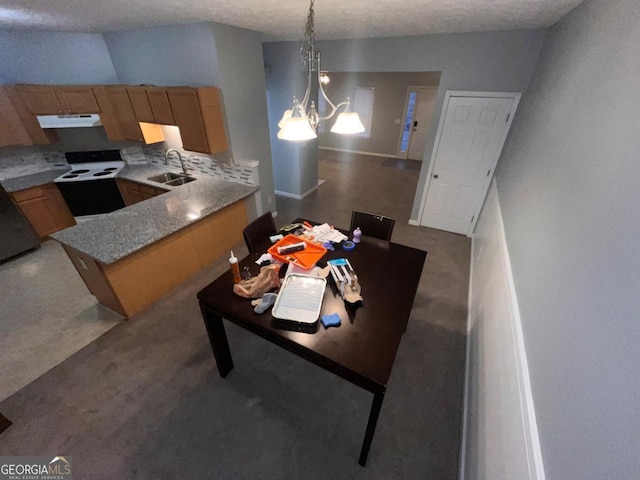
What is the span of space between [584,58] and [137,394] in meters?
3.71

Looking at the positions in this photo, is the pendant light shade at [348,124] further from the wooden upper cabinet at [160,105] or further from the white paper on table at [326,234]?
the wooden upper cabinet at [160,105]

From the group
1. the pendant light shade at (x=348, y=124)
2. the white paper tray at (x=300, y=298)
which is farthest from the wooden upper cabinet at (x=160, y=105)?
the white paper tray at (x=300, y=298)

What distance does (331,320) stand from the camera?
147cm

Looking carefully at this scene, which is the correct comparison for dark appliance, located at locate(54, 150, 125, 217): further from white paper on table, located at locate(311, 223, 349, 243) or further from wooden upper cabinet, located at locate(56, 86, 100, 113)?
white paper on table, located at locate(311, 223, 349, 243)

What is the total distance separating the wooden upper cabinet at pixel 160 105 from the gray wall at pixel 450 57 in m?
2.07

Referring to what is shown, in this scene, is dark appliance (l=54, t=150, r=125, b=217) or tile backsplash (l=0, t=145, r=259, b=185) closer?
tile backsplash (l=0, t=145, r=259, b=185)

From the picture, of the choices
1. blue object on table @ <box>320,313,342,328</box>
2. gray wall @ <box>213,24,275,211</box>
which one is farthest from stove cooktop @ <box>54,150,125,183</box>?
blue object on table @ <box>320,313,342,328</box>

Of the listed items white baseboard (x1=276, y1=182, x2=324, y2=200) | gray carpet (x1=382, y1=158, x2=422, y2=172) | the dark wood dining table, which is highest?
the dark wood dining table

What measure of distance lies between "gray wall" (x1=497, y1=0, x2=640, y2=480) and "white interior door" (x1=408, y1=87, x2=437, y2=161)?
5.77 meters

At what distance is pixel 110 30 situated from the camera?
3213 mm

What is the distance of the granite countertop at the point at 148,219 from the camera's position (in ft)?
7.29

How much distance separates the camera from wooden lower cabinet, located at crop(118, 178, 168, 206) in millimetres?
3528

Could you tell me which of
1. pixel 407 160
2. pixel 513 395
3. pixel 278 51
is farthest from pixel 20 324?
pixel 407 160

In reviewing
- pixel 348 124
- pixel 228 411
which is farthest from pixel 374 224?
pixel 228 411
